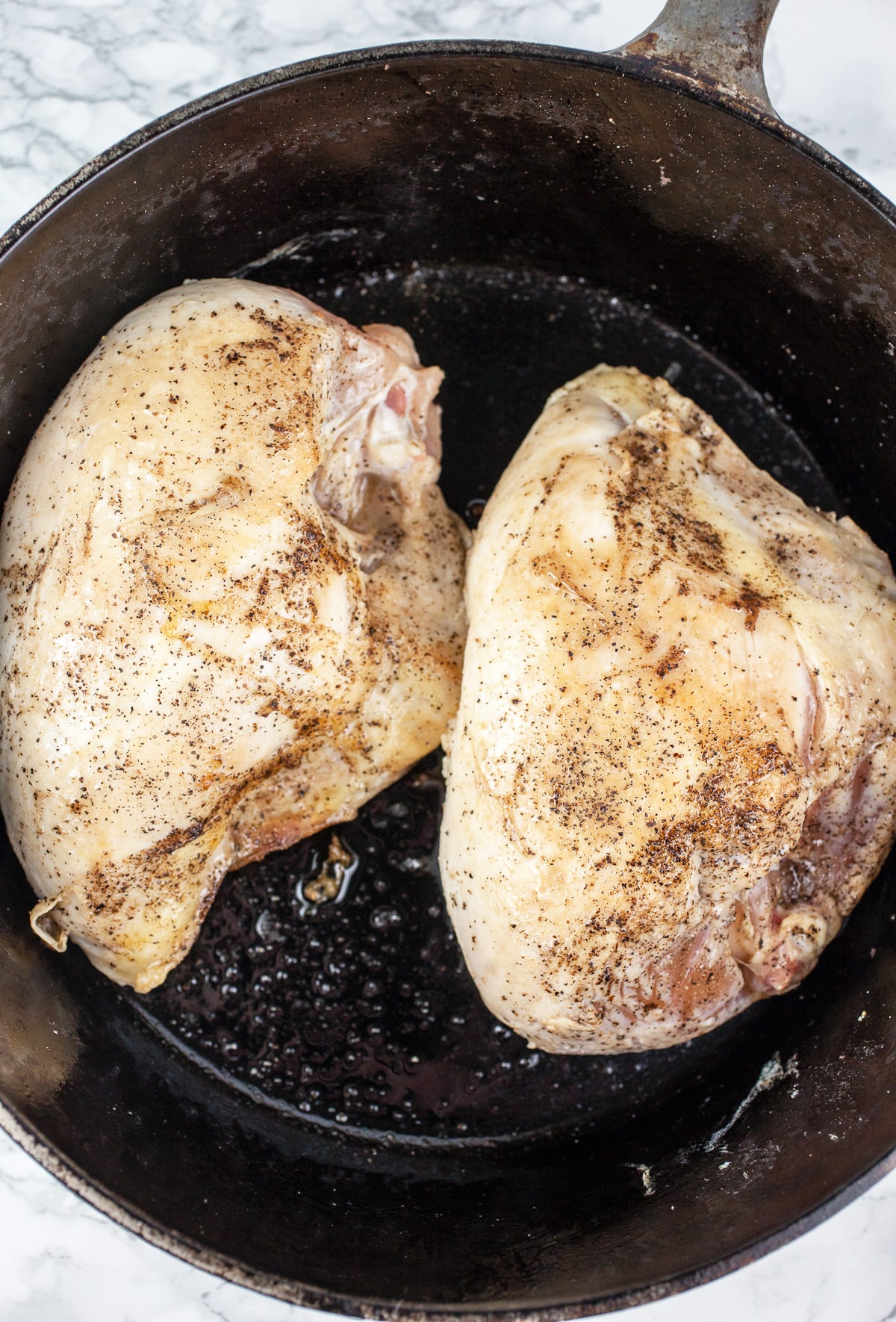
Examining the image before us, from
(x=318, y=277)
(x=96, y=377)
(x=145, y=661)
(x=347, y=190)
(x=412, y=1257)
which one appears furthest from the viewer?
(x=318, y=277)

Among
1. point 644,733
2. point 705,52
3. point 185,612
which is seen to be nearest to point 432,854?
point 644,733

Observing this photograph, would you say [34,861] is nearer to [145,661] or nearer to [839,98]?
[145,661]

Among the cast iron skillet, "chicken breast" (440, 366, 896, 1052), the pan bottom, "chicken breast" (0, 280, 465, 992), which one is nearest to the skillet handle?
the cast iron skillet

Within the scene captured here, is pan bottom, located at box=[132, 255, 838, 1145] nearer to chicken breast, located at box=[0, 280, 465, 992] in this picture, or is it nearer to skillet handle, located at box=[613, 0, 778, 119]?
chicken breast, located at box=[0, 280, 465, 992]

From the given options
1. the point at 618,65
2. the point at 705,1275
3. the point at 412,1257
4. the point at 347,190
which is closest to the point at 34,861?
the point at 412,1257

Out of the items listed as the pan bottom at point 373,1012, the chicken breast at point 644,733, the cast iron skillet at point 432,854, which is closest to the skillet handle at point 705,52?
the cast iron skillet at point 432,854

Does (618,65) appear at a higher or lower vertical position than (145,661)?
higher

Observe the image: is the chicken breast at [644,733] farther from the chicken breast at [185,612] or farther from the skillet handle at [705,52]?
the skillet handle at [705,52]

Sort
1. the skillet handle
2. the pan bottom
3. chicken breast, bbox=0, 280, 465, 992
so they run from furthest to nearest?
the pan bottom < the skillet handle < chicken breast, bbox=0, 280, 465, 992
